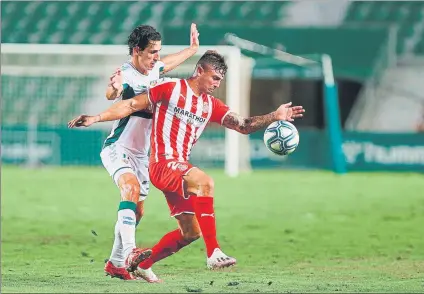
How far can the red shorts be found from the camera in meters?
9.14

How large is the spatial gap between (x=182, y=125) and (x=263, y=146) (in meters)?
20.1

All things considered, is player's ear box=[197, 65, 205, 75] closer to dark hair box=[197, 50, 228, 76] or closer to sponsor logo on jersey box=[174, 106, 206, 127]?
dark hair box=[197, 50, 228, 76]

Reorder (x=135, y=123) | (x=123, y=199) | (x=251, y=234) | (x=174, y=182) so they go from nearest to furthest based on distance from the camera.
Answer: (x=174, y=182) → (x=123, y=199) → (x=135, y=123) → (x=251, y=234)

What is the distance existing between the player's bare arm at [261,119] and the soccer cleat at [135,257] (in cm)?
134

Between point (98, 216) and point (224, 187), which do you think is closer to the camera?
point (98, 216)

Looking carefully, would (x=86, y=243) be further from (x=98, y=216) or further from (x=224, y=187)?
(x=224, y=187)

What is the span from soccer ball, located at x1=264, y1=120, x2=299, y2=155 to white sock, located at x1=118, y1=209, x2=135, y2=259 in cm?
136

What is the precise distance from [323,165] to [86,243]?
16.6 m

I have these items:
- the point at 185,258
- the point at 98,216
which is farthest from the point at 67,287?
the point at 98,216

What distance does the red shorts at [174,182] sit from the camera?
9.14 metres

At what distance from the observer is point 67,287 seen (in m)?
8.50

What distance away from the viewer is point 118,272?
9.49 meters

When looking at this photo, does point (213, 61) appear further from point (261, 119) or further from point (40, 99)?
point (40, 99)

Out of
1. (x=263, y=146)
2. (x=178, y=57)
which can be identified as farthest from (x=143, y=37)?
(x=263, y=146)
